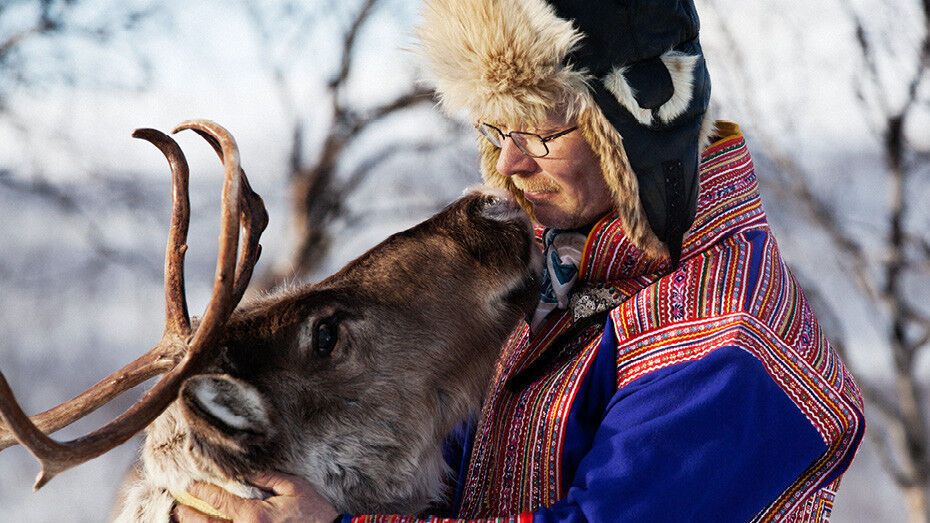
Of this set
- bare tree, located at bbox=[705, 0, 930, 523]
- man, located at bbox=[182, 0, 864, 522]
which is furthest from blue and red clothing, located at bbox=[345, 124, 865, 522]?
bare tree, located at bbox=[705, 0, 930, 523]

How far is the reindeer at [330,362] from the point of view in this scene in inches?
105

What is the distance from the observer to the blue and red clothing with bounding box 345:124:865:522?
94.1 inches

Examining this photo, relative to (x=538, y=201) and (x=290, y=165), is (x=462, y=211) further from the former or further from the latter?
(x=290, y=165)

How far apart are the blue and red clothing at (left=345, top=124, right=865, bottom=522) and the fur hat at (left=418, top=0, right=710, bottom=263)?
113 mm

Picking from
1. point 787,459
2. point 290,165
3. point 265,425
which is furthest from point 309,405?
point 290,165

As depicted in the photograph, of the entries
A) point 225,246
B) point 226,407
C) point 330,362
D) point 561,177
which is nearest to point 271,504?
point 226,407

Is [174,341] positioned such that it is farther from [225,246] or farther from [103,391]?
[225,246]

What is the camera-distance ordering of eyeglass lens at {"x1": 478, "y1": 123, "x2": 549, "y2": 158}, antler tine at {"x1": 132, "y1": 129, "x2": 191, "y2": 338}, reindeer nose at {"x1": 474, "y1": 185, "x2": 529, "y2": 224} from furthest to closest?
reindeer nose at {"x1": 474, "y1": 185, "x2": 529, "y2": 224}
eyeglass lens at {"x1": 478, "y1": 123, "x2": 549, "y2": 158}
antler tine at {"x1": 132, "y1": 129, "x2": 191, "y2": 338}

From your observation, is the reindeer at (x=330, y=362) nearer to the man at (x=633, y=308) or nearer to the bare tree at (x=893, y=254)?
the man at (x=633, y=308)

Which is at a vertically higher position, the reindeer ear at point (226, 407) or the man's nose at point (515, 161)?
the man's nose at point (515, 161)

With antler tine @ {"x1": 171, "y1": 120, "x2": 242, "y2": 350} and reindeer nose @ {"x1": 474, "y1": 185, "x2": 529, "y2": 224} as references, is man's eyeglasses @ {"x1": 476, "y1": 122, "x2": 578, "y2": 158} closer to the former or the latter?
reindeer nose @ {"x1": 474, "y1": 185, "x2": 529, "y2": 224}

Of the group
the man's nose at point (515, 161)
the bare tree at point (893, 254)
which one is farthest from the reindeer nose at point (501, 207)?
the bare tree at point (893, 254)

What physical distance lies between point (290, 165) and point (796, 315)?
7.10 meters

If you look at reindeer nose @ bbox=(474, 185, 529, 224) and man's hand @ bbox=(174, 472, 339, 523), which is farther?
reindeer nose @ bbox=(474, 185, 529, 224)
